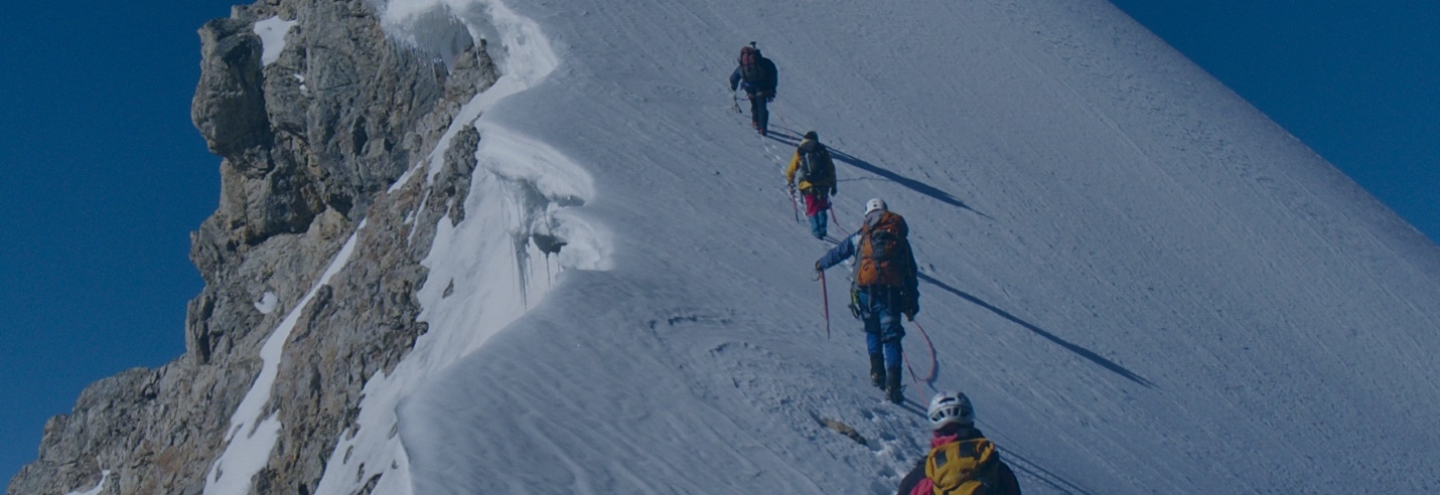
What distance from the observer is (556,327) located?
338 inches

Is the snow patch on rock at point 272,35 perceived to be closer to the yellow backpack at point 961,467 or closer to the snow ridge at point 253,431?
the snow ridge at point 253,431

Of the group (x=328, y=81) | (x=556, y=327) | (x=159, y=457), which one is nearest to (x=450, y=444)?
(x=556, y=327)

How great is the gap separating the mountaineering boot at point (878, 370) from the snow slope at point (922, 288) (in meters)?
0.24

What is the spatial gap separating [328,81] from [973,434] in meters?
18.2

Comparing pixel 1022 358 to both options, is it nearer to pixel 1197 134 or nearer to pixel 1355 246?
pixel 1355 246

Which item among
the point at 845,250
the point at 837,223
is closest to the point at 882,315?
the point at 845,250

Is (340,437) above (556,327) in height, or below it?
below

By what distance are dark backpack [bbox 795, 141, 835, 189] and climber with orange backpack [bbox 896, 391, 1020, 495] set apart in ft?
22.1

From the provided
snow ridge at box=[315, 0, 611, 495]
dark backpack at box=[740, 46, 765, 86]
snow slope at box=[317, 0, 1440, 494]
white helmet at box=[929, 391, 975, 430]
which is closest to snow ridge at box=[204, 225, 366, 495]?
snow ridge at box=[315, 0, 611, 495]

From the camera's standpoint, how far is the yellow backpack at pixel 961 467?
525 centimetres

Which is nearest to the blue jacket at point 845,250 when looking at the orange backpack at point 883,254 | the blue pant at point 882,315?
the orange backpack at point 883,254

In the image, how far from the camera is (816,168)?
12.2 meters

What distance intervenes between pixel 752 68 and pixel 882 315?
777cm

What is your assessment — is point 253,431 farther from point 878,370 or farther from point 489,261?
point 878,370
